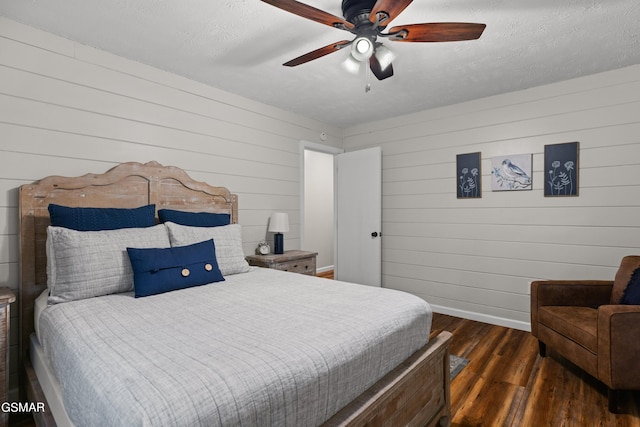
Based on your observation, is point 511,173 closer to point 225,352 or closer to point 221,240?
point 221,240

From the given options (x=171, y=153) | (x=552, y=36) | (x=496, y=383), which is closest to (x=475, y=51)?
(x=552, y=36)

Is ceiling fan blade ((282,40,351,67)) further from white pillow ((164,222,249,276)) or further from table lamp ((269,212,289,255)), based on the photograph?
table lamp ((269,212,289,255))

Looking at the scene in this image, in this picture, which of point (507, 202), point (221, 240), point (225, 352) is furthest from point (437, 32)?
point (507, 202)

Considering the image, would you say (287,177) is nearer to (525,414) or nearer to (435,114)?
(435,114)

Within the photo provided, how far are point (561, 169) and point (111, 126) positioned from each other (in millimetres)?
4078

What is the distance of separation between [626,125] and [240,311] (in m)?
3.62

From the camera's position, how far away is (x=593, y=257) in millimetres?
3041

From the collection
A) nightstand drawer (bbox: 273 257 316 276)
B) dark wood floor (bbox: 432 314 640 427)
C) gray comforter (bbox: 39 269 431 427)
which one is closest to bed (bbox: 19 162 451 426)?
gray comforter (bbox: 39 269 431 427)

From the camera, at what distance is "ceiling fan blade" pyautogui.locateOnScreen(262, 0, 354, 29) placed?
5.16 feet

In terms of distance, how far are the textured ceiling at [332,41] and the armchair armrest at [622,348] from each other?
191cm

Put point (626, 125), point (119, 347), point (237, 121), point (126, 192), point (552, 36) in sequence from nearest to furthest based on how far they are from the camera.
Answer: point (119, 347) → point (552, 36) → point (126, 192) → point (626, 125) → point (237, 121)

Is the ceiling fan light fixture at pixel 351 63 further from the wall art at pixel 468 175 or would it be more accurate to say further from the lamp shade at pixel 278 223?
the wall art at pixel 468 175

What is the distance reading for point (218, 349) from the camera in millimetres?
1185

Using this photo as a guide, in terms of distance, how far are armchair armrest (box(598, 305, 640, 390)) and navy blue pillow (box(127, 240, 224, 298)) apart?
2.55m
